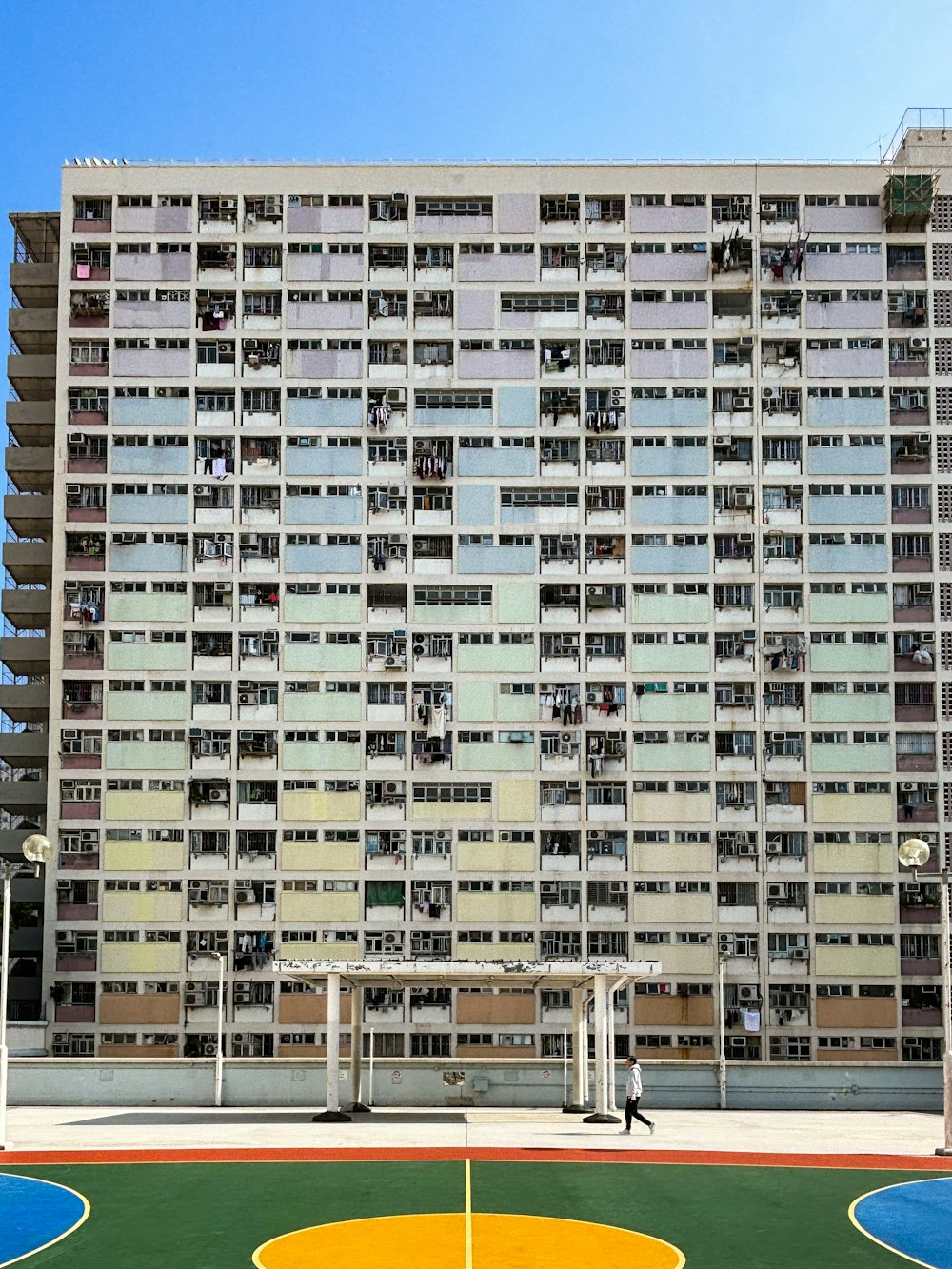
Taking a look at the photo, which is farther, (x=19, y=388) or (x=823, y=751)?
(x=19, y=388)

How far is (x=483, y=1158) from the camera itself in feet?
99.2

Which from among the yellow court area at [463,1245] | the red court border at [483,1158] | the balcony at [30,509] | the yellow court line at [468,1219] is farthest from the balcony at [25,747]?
the yellow court area at [463,1245]

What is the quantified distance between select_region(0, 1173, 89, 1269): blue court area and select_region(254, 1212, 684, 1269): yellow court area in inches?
135

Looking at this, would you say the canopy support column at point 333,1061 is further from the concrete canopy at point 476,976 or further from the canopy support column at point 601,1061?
the canopy support column at point 601,1061

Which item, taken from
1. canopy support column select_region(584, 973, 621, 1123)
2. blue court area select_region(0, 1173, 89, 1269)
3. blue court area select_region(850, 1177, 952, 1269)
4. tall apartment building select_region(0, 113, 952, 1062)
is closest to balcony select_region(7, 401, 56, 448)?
tall apartment building select_region(0, 113, 952, 1062)

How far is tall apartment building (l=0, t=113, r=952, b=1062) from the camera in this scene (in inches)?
2566

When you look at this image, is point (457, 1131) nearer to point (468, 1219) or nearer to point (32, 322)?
point (468, 1219)

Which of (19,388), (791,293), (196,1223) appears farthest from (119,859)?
(196,1223)

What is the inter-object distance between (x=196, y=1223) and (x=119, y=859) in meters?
44.0

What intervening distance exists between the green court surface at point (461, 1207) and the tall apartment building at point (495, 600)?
3549 centimetres

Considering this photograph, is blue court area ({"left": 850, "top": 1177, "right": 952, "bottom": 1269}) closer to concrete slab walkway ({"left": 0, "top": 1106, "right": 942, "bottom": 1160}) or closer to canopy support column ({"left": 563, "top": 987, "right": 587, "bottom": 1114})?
concrete slab walkway ({"left": 0, "top": 1106, "right": 942, "bottom": 1160})

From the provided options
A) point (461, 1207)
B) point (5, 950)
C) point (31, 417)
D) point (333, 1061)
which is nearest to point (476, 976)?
point (333, 1061)

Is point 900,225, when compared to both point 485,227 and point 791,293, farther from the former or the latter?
point 485,227

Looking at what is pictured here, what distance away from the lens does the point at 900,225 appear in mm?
69938
